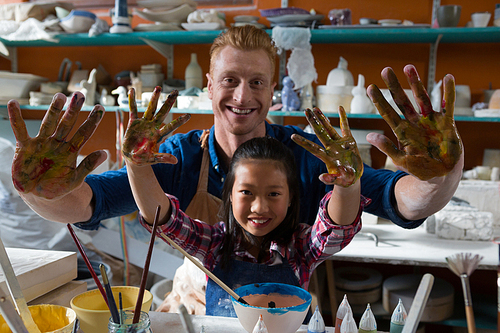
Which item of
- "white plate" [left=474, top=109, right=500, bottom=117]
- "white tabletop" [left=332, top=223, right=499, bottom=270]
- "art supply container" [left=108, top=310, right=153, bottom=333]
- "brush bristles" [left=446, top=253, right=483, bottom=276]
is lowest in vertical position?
"white tabletop" [left=332, top=223, right=499, bottom=270]

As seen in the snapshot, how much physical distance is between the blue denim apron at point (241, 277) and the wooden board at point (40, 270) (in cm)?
39

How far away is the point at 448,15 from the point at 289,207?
174 cm

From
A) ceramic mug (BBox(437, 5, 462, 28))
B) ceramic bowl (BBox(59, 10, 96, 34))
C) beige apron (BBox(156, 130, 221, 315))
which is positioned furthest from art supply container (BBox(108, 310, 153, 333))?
ceramic bowl (BBox(59, 10, 96, 34))

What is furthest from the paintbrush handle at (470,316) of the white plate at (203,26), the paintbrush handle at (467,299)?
the white plate at (203,26)

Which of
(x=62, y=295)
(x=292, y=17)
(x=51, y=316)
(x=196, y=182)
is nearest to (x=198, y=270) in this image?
(x=196, y=182)

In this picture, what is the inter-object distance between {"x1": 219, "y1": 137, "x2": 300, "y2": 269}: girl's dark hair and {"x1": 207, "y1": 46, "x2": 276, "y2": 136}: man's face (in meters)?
0.27

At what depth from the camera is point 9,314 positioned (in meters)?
0.57

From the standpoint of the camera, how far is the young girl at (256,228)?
100 centimetres

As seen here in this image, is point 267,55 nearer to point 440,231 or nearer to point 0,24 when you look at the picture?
point 440,231

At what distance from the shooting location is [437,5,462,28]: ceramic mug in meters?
2.29

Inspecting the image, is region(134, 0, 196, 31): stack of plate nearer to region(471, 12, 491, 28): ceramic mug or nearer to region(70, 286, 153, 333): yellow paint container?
region(471, 12, 491, 28): ceramic mug

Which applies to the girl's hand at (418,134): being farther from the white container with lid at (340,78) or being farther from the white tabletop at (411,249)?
the white container with lid at (340,78)

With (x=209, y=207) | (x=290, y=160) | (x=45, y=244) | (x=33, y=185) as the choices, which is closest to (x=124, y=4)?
(x=45, y=244)

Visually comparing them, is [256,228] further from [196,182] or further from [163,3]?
[163,3]
